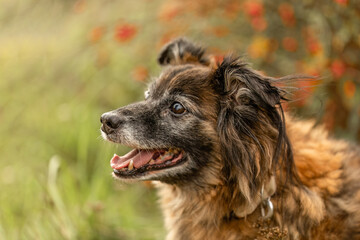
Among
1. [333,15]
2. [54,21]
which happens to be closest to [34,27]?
[54,21]

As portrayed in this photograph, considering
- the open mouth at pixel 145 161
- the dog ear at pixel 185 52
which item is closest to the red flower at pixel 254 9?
the dog ear at pixel 185 52

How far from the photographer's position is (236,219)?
2893 millimetres

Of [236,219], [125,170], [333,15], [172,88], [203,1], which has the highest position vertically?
[203,1]

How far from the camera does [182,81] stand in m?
3.00

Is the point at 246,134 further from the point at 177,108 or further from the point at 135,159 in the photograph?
the point at 135,159

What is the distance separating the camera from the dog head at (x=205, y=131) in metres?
2.69

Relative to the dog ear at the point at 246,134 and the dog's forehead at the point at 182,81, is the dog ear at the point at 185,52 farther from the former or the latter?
the dog ear at the point at 246,134

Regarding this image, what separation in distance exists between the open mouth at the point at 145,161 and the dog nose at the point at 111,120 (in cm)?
29

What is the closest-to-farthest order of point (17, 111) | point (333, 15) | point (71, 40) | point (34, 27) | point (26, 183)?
1. point (26, 183)
2. point (333, 15)
3. point (17, 111)
4. point (71, 40)
5. point (34, 27)

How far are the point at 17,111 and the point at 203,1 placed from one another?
10.2 ft

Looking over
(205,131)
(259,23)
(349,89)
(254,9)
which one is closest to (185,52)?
(205,131)

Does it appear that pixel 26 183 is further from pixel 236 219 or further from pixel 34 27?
pixel 34 27

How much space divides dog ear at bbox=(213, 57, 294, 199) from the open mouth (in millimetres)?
368

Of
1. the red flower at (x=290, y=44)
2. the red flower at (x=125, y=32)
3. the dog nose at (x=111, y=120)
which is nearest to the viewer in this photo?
the dog nose at (x=111, y=120)
